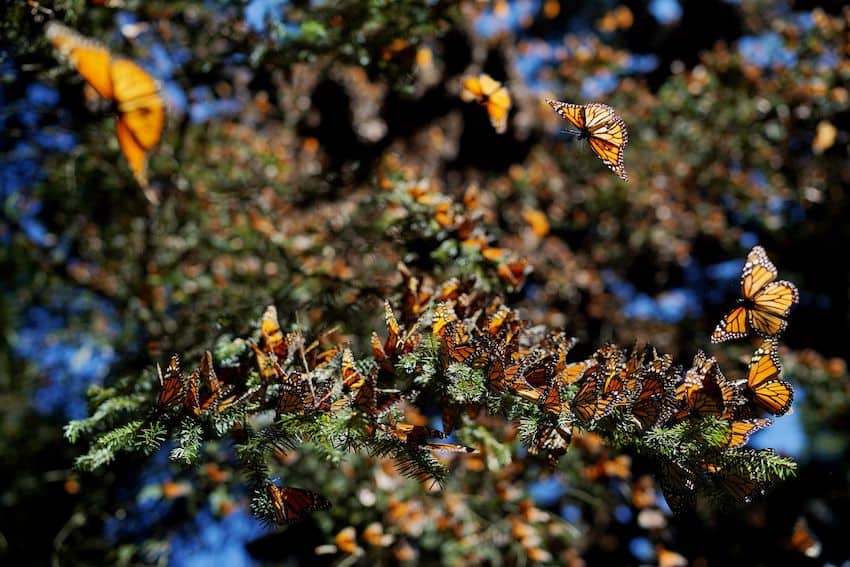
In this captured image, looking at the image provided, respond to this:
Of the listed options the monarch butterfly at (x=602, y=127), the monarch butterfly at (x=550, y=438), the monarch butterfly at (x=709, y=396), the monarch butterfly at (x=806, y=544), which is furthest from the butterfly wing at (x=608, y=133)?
the monarch butterfly at (x=806, y=544)

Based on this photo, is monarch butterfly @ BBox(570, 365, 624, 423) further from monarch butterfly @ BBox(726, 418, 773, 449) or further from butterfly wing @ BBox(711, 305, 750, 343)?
butterfly wing @ BBox(711, 305, 750, 343)

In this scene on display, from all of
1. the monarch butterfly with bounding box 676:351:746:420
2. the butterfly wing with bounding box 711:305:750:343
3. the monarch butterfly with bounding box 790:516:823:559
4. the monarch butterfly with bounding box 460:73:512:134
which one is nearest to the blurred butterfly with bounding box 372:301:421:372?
the monarch butterfly with bounding box 676:351:746:420

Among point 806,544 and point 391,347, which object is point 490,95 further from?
point 806,544

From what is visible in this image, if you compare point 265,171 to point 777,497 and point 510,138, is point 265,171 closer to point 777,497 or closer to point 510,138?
point 510,138

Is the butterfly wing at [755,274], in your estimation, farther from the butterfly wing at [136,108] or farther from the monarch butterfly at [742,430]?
the butterfly wing at [136,108]

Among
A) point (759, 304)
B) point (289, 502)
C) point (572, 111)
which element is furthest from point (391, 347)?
point (759, 304)

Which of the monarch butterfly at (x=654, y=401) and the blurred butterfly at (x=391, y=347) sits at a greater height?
the blurred butterfly at (x=391, y=347)

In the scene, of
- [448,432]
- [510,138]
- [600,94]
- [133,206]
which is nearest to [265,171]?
[133,206]
